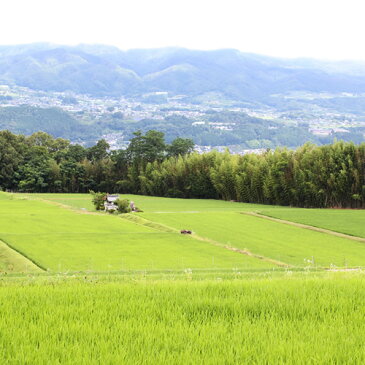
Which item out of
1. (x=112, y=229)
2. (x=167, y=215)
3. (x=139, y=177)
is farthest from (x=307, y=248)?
(x=139, y=177)

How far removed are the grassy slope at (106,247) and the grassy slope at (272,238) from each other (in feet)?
7.52

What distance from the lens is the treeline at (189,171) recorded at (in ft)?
181

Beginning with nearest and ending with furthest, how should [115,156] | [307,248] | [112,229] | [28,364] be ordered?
[28,364] → [307,248] → [112,229] → [115,156]

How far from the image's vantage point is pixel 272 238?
1283 inches

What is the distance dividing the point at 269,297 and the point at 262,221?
115 feet

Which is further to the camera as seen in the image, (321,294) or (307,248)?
(307,248)

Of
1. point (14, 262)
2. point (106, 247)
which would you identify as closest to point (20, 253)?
point (14, 262)

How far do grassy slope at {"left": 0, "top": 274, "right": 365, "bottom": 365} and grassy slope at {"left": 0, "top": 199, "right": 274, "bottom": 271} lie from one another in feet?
43.6

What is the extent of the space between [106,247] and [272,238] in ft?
35.7

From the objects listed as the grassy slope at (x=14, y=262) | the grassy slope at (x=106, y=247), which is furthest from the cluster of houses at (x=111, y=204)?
the grassy slope at (x=14, y=262)

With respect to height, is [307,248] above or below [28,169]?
below

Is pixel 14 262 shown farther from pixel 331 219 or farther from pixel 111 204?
pixel 331 219

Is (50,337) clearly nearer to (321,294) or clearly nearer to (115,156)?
(321,294)

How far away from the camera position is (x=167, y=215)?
43062 millimetres
